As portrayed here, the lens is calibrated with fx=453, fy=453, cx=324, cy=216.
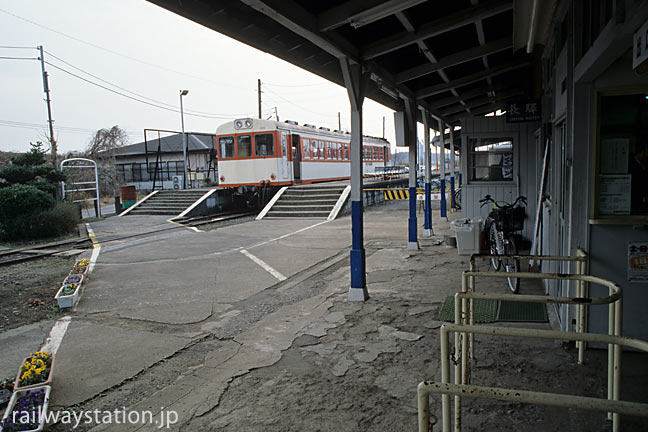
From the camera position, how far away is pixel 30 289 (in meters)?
7.00

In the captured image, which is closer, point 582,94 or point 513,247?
point 582,94

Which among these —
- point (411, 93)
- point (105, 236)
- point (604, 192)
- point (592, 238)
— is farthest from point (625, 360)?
point (105, 236)

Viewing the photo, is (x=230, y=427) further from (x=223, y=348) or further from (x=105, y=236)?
(x=105, y=236)

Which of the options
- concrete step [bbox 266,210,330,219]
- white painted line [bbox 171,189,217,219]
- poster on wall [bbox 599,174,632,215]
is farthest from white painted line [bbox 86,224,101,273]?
poster on wall [bbox 599,174,632,215]

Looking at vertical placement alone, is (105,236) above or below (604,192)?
below

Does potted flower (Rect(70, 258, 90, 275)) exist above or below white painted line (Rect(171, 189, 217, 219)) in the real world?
below

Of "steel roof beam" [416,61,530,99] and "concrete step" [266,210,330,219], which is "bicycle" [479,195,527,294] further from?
"concrete step" [266,210,330,219]

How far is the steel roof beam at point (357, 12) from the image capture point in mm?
4340

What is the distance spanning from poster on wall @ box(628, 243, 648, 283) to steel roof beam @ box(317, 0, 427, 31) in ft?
9.39

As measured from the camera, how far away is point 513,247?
18.6ft

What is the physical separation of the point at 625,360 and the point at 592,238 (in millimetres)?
959

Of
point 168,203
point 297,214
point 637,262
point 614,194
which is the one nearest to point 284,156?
point 297,214

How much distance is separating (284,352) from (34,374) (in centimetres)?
198

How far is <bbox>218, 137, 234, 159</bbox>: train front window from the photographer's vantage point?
18.1 m
